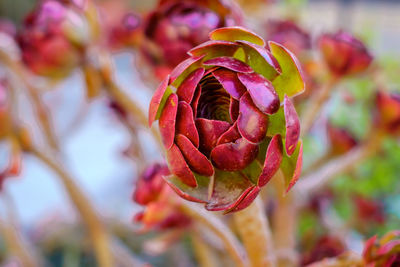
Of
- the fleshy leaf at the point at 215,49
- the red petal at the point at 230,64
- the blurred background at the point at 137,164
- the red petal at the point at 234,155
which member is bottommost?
the blurred background at the point at 137,164

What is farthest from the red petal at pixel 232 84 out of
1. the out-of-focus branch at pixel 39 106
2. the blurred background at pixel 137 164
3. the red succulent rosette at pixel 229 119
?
the out-of-focus branch at pixel 39 106

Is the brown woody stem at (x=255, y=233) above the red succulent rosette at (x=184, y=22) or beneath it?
beneath

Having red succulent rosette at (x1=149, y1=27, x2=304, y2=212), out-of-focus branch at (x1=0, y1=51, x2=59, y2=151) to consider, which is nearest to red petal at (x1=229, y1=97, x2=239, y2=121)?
red succulent rosette at (x1=149, y1=27, x2=304, y2=212)

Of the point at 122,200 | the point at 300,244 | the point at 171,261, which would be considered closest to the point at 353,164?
the point at 300,244

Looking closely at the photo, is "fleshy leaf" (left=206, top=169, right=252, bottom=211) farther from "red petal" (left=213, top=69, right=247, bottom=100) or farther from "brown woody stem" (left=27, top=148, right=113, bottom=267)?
"brown woody stem" (left=27, top=148, right=113, bottom=267)

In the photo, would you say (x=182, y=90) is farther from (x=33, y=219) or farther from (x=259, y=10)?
(x=33, y=219)

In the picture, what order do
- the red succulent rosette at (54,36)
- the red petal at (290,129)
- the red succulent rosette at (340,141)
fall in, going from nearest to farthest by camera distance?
the red petal at (290,129) < the red succulent rosette at (54,36) < the red succulent rosette at (340,141)

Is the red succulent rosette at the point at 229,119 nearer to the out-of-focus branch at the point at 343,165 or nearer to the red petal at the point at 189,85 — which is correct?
the red petal at the point at 189,85

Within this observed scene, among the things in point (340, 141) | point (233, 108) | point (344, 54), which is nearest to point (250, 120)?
point (233, 108)
